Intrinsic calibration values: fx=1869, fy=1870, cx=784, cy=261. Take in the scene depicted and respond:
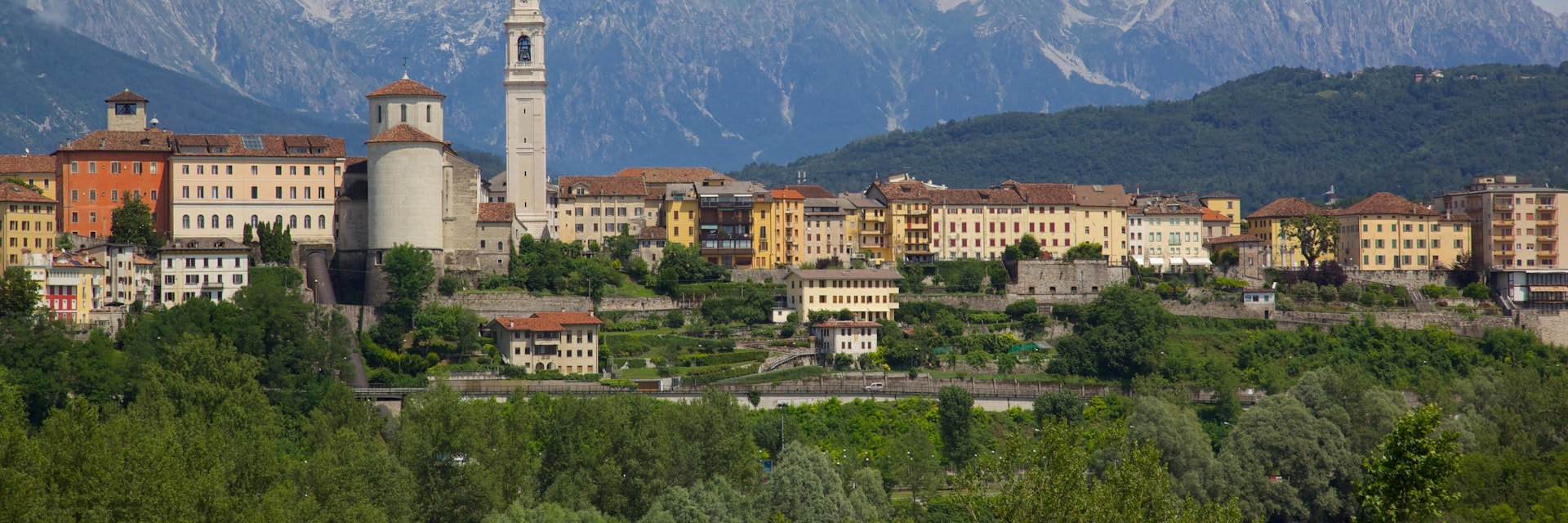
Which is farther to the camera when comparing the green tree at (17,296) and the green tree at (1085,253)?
the green tree at (1085,253)

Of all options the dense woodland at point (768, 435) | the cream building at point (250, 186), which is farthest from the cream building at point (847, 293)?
the cream building at point (250, 186)

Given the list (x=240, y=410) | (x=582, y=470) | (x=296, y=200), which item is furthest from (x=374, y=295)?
(x=582, y=470)

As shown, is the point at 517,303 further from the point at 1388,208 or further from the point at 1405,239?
the point at 1405,239

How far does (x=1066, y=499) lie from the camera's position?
125 ft

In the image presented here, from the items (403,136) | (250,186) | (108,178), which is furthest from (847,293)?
(108,178)

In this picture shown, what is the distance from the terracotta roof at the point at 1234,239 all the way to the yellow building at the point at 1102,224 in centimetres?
553

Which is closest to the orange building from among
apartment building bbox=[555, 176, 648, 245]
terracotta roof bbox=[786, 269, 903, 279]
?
apartment building bbox=[555, 176, 648, 245]

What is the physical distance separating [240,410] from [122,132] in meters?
28.8

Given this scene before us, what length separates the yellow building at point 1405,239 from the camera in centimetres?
10300

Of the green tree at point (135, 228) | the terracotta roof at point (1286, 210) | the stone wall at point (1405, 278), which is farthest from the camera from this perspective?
the terracotta roof at point (1286, 210)

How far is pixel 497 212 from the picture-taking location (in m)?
90.3

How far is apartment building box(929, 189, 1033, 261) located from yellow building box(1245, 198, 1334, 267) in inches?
563

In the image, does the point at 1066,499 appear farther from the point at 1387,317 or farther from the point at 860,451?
the point at 1387,317

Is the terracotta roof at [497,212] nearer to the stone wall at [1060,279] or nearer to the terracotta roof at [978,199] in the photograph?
the terracotta roof at [978,199]
